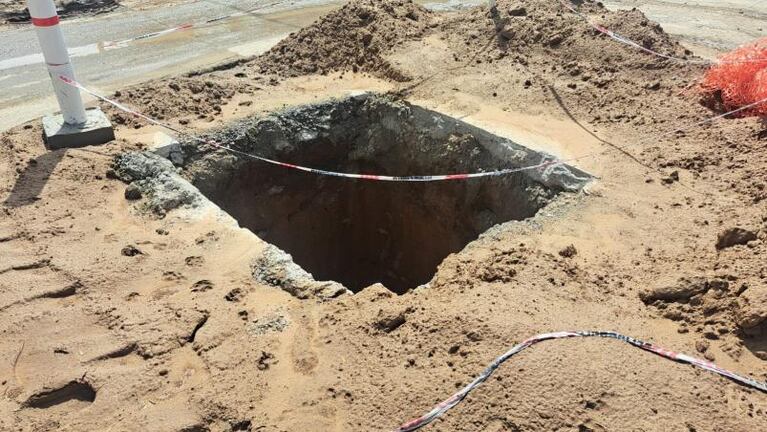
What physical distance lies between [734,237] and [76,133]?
6096mm

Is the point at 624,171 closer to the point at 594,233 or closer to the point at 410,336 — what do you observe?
the point at 594,233

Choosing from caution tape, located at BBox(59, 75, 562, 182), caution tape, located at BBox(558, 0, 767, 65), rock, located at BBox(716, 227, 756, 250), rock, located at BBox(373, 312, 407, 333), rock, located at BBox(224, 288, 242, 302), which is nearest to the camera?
rock, located at BBox(373, 312, 407, 333)

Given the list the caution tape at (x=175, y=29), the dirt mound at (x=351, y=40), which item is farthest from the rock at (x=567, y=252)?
the caution tape at (x=175, y=29)

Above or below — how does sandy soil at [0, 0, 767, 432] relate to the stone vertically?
below

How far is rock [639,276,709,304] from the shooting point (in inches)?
160

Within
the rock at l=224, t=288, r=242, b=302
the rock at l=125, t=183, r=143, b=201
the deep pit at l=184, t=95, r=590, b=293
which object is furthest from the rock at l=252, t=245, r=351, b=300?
the deep pit at l=184, t=95, r=590, b=293

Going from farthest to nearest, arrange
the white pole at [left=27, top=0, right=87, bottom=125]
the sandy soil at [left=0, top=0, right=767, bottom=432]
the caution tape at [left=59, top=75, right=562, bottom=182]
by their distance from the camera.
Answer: the caution tape at [left=59, top=75, right=562, bottom=182] < the white pole at [left=27, top=0, right=87, bottom=125] < the sandy soil at [left=0, top=0, right=767, bottom=432]

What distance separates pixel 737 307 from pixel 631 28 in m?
5.31

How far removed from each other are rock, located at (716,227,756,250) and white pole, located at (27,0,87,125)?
5960mm

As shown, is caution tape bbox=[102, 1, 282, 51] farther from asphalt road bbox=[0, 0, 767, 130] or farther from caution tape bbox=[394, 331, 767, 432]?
caution tape bbox=[394, 331, 767, 432]

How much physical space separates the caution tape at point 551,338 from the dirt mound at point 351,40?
16.8 ft

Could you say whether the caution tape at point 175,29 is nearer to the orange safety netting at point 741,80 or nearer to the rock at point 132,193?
the rock at point 132,193

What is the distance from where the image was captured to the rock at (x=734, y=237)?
440 cm

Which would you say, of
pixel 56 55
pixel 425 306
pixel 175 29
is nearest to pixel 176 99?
pixel 56 55
